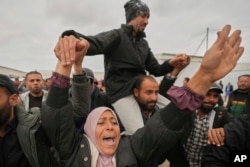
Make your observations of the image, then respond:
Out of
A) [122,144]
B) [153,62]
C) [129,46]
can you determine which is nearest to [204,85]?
[122,144]

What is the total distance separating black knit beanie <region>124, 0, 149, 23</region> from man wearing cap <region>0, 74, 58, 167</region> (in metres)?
1.37

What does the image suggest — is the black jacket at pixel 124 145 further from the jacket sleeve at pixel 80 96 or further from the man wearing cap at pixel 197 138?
the man wearing cap at pixel 197 138

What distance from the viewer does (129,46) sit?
2.89 m

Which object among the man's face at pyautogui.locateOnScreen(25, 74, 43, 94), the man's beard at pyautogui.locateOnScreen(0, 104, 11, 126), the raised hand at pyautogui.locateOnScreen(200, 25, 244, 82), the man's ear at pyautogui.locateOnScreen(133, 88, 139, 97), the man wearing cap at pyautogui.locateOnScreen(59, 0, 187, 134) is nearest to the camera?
the raised hand at pyautogui.locateOnScreen(200, 25, 244, 82)

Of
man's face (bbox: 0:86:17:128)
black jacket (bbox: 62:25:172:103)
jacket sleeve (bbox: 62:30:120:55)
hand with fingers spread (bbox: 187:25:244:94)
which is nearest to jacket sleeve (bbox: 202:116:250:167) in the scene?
hand with fingers spread (bbox: 187:25:244:94)

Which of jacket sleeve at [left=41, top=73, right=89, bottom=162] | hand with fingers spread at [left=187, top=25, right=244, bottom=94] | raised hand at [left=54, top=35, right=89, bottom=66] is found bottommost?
jacket sleeve at [left=41, top=73, right=89, bottom=162]

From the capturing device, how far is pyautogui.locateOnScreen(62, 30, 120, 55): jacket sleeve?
2.19m

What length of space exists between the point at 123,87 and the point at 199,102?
1433 millimetres

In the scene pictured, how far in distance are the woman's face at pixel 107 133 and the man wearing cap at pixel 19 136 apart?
13.9 inches

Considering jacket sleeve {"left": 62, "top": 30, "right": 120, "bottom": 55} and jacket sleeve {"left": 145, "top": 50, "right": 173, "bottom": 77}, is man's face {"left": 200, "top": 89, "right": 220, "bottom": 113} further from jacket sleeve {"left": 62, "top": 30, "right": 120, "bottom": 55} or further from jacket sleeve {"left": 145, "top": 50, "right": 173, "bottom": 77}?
jacket sleeve {"left": 62, "top": 30, "right": 120, "bottom": 55}

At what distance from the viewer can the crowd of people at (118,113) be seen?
5.35ft

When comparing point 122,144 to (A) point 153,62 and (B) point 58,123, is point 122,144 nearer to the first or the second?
(B) point 58,123

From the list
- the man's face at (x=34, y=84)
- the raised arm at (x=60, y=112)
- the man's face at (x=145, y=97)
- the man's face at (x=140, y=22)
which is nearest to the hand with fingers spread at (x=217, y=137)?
the man's face at (x=145, y=97)

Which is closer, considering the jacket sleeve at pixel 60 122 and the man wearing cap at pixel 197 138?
the jacket sleeve at pixel 60 122
